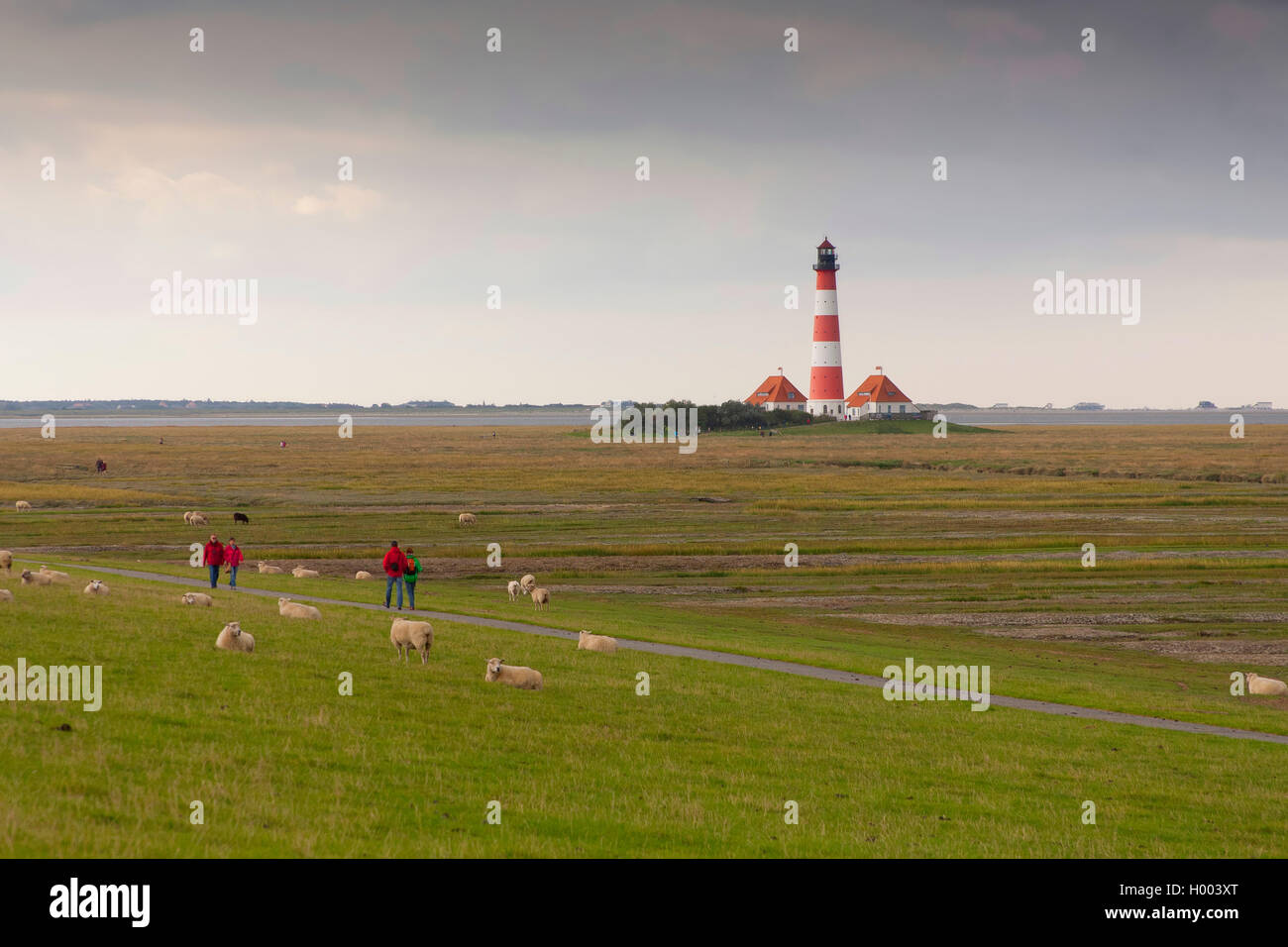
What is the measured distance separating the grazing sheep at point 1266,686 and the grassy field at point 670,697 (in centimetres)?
95

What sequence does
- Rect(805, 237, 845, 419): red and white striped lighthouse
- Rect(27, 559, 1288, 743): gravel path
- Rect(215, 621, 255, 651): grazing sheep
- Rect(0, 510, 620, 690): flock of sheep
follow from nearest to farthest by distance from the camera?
Rect(0, 510, 620, 690): flock of sheep
Rect(215, 621, 255, 651): grazing sheep
Rect(27, 559, 1288, 743): gravel path
Rect(805, 237, 845, 419): red and white striped lighthouse

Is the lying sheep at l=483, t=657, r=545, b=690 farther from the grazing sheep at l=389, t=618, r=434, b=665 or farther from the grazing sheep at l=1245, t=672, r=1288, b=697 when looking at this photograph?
the grazing sheep at l=1245, t=672, r=1288, b=697

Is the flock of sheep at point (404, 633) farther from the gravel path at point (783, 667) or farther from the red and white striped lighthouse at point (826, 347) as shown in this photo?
the red and white striped lighthouse at point (826, 347)

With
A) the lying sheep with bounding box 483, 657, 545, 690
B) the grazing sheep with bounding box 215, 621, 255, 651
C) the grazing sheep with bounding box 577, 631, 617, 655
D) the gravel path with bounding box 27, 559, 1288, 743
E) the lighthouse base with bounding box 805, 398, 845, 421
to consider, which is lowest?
the gravel path with bounding box 27, 559, 1288, 743

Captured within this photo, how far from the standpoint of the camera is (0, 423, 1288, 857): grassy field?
14109mm

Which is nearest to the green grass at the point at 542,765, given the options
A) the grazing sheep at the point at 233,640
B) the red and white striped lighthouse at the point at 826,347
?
the grazing sheep at the point at 233,640

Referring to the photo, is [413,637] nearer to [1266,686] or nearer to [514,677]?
[514,677]

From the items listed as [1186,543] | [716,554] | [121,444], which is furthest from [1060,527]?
[121,444]

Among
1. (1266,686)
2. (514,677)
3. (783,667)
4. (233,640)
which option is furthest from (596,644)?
(1266,686)

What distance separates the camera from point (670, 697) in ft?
79.5

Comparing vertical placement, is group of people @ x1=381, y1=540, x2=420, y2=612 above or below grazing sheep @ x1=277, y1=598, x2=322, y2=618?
above

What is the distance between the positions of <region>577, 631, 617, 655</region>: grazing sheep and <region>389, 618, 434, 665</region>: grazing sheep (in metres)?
5.62

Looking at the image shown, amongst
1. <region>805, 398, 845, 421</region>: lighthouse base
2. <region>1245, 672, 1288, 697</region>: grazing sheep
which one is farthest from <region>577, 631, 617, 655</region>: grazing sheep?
<region>805, 398, 845, 421</region>: lighthouse base

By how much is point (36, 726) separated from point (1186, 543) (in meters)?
59.1
